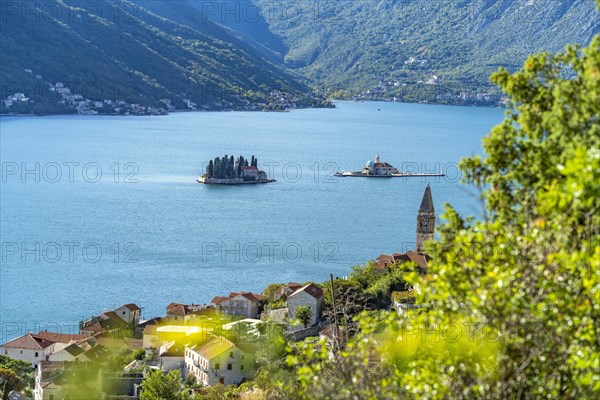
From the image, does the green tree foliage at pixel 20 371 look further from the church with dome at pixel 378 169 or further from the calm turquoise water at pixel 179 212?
the church with dome at pixel 378 169

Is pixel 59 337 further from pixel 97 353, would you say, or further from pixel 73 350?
pixel 97 353

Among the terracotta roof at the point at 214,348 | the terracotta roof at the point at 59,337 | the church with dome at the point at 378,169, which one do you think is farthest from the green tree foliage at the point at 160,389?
the church with dome at the point at 378,169

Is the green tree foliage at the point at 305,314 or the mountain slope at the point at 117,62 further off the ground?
the mountain slope at the point at 117,62

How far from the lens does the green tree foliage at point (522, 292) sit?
5898 millimetres

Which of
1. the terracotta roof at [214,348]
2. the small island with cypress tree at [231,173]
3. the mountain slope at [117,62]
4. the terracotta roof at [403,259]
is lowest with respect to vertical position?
the terracotta roof at [214,348]

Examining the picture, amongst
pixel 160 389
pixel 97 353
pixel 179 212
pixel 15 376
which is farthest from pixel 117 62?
pixel 160 389

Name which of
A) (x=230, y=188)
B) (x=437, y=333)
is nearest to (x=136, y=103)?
(x=230, y=188)

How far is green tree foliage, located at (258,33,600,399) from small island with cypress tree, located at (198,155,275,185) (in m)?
73.3

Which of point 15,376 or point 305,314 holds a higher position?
point 305,314

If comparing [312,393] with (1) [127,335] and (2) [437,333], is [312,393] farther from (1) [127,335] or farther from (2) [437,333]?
(1) [127,335]

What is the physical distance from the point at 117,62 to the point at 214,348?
5413 inches

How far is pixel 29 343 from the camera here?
29.5 m

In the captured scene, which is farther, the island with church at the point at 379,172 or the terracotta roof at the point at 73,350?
the island with church at the point at 379,172

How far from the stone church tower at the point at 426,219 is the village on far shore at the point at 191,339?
5 cm
